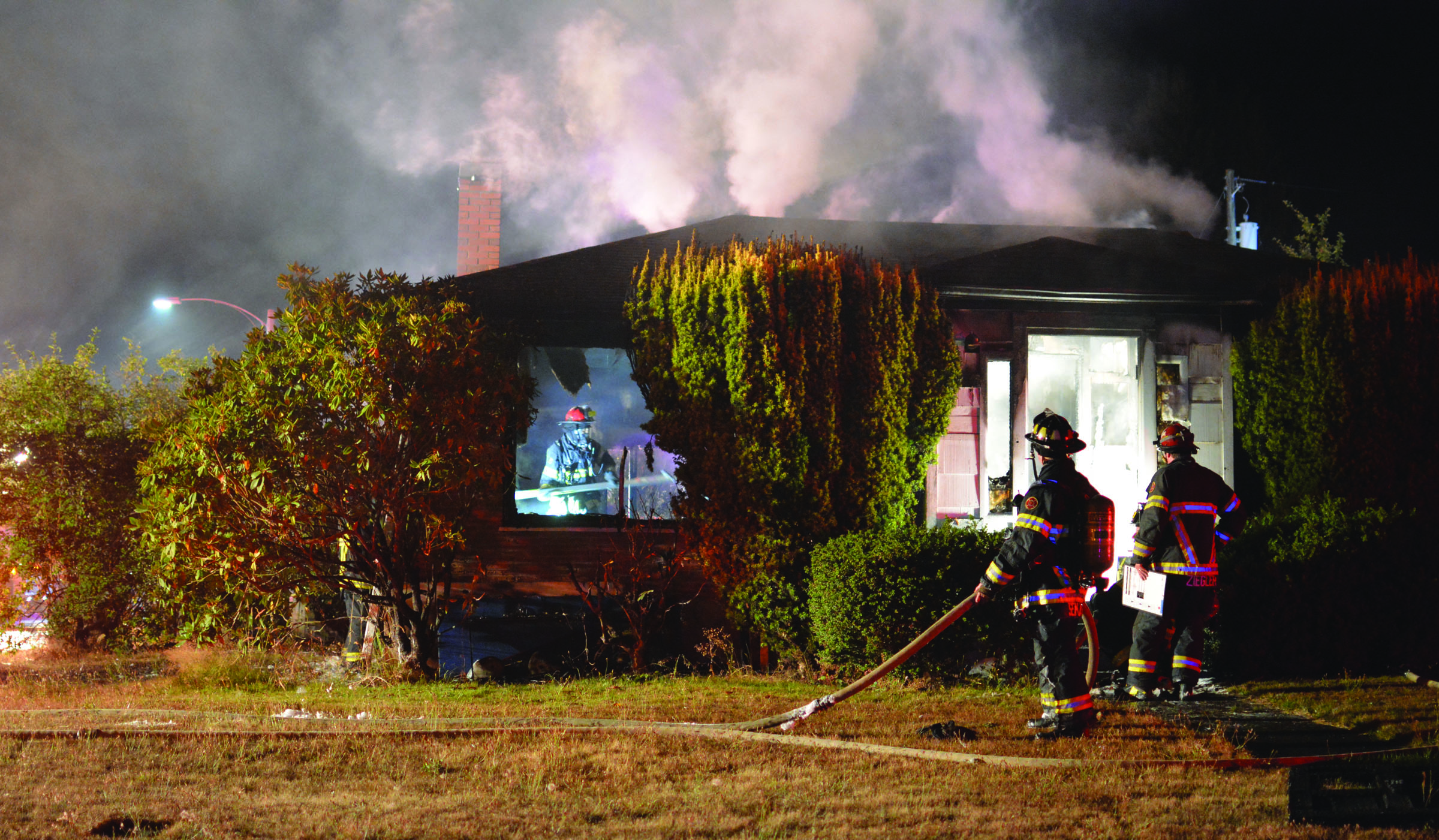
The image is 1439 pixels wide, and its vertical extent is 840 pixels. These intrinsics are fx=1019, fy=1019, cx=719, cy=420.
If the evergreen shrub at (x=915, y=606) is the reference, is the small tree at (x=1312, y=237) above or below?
above

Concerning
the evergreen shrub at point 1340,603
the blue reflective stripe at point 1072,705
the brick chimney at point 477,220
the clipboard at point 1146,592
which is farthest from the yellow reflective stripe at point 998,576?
the brick chimney at point 477,220

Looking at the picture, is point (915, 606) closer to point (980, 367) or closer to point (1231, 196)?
point (980, 367)

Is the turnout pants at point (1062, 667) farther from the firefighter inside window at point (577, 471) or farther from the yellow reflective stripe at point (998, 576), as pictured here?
the firefighter inside window at point (577, 471)

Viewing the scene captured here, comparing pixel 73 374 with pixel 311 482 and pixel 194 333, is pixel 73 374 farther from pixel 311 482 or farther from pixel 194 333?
pixel 194 333

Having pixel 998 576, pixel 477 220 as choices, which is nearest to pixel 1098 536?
pixel 998 576

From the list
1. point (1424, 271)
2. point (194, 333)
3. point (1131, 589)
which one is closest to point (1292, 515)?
point (1131, 589)

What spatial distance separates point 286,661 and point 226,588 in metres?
1.34

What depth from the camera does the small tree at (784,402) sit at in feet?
26.6

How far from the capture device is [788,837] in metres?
3.87

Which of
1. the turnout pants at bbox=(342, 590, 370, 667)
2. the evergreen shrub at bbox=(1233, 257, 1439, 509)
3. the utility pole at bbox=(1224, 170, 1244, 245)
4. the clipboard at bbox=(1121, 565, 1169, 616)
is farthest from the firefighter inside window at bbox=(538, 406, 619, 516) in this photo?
the utility pole at bbox=(1224, 170, 1244, 245)

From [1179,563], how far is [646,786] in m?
3.94

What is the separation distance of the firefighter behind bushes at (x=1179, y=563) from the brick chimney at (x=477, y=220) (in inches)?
322

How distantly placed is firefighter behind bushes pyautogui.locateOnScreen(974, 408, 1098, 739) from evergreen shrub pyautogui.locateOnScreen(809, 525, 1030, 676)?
4.82 ft

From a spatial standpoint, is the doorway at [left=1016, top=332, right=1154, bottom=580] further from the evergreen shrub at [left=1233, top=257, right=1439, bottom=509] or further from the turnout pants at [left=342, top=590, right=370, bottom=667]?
the turnout pants at [left=342, top=590, right=370, bottom=667]
